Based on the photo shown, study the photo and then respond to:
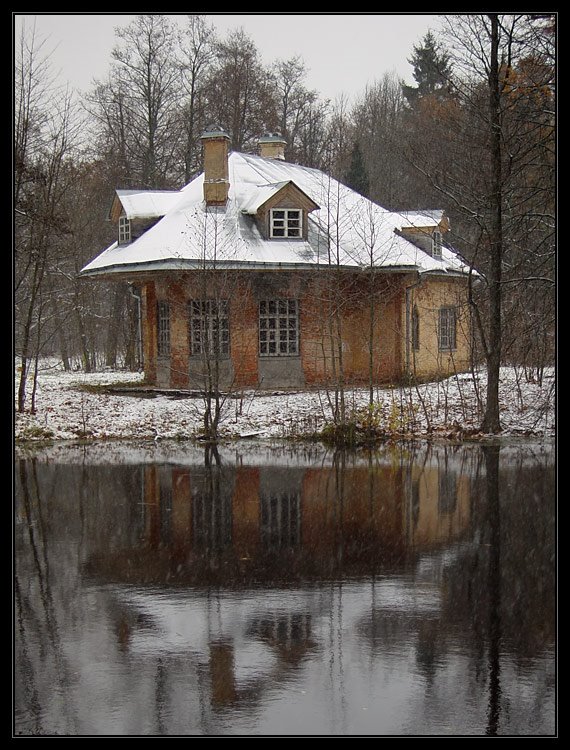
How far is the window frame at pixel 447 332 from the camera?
100ft

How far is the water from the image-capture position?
5961 millimetres

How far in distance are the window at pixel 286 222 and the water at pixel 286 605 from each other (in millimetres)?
13549

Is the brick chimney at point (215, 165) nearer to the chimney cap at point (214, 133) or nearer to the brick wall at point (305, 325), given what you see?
the chimney cap at point (214, 133)

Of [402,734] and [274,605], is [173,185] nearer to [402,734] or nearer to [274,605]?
[274,605]

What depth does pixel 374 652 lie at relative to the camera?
7.00 metres

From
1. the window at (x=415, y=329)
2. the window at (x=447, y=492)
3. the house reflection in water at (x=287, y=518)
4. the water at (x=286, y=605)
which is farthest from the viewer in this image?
the window at (x=415, y=329)

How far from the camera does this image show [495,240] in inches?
759

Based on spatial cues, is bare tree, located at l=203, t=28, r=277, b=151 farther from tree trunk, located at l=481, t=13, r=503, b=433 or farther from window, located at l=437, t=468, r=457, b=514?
window, located at l=437, t=468, r=457, b=514

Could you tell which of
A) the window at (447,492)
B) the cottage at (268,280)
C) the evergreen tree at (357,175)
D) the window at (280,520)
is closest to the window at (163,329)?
the cottage at (268,280)

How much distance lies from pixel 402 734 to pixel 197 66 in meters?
40.6

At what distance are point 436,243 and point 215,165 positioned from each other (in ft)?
26.7

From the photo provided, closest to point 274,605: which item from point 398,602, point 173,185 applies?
point 398,602

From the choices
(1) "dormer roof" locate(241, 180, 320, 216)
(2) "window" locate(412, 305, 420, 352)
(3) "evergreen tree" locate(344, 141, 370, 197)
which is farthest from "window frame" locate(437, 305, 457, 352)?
(3) "evergreen tree" locate(344, 141, 370, 197)

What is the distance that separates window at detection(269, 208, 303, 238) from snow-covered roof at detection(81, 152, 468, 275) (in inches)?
13.4
